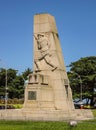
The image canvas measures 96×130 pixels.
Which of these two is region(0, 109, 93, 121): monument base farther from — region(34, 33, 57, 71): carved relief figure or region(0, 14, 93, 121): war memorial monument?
region(34, 33, 57, 71): carved relief figure

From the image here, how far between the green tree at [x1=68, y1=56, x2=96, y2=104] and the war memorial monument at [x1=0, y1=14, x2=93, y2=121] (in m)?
42.4

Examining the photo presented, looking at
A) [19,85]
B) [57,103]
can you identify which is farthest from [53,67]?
[19,85]

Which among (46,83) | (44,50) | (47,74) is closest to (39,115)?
(46,83)

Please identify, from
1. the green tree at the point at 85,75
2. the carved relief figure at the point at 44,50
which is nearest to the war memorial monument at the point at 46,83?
the carved relief figure at the point at 44,50

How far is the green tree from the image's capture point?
241 ft

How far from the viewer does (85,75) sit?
76.5 meters

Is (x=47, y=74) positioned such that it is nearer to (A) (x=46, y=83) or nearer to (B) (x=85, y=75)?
(A) (x=46, y=83)

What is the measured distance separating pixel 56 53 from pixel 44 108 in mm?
4687

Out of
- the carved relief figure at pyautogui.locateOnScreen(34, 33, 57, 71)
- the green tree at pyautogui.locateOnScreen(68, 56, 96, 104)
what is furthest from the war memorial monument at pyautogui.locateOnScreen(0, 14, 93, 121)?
the green tree at pyautogui.locateOnScreen(68, 56, 96, 104)

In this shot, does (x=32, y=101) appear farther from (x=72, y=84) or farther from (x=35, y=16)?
(x=72, y=84)

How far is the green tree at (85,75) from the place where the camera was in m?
73.5

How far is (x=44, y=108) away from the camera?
28.7 meters

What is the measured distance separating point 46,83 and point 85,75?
47373 millimetres

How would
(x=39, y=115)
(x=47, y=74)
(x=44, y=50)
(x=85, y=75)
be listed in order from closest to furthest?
(x=39, y=115)
(x=47, y=74)
(x=44, y=50)
(x=85, y=75)
